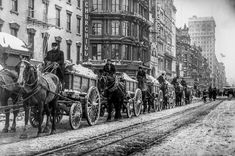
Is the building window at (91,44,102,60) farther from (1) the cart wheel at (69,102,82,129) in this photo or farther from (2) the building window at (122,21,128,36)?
(1) the cart wheel at (69,102,82,129)

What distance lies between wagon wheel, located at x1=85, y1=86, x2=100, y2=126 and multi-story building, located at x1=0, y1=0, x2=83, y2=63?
9.65 m

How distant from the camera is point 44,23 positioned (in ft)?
100

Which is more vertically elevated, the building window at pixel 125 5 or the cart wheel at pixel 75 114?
the building window at pixel 125 5

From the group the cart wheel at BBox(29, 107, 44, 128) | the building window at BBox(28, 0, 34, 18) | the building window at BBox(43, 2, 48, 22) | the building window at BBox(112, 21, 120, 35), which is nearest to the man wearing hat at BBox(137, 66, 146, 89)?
the cart wheel at BBox(29, 107, 44, 128)

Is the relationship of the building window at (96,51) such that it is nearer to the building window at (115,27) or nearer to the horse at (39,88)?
the building window at (115,27)

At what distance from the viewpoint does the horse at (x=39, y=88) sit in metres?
10.1

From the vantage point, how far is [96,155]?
7688 millimetres

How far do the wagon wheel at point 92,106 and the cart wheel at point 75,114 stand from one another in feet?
1.47

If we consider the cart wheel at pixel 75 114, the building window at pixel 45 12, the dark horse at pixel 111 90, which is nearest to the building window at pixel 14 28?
the building window at pixel 45 12

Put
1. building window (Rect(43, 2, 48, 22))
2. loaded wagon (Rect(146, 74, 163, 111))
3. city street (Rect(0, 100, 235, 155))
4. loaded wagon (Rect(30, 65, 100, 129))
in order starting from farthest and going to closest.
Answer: building window (Rect(43, 2, 48, 22)) → loaded wagon (Rect(146, 74, 163, 111)) → loaded wagon (Rect(30, 65, 100, 129)) → city street (Rect(0, 100, 235, 155))

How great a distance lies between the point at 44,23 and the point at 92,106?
18258mm

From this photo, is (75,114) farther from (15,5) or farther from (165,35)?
(165,35)

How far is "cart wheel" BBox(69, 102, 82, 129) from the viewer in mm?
12117

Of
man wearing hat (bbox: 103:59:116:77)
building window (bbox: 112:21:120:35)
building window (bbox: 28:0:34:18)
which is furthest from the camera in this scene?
building window (bbox: 112:21:120:35)
